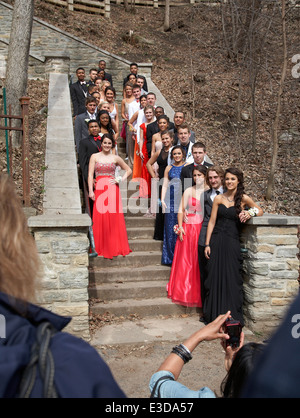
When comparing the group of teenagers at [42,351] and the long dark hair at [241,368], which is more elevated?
the group of teenagers at [42,351]

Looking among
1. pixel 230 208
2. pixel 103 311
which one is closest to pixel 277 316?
pixel 230 208

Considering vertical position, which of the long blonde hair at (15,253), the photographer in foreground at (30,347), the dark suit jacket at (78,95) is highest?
the dark suit jacket at (78,95)

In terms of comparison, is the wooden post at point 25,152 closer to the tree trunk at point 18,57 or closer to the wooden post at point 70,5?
the tree trunk at point 18,57

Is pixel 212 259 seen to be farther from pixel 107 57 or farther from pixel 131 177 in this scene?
pixel 107 57

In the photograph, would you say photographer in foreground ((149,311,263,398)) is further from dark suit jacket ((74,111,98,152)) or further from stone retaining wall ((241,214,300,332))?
dark suit jacket ((74,111,98,152))

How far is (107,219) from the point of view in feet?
24.0

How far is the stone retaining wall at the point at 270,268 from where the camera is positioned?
6.07 m

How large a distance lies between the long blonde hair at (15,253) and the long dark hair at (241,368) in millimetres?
810

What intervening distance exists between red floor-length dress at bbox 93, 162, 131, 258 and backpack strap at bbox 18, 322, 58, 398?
240 inches

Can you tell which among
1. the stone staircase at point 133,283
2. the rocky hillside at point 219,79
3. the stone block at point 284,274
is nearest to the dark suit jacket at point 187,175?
the stone staircase at point 133,283

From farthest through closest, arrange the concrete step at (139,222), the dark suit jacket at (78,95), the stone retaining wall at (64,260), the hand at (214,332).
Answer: the dark suit jacket at (78,95) → the concrete step at (139,222) → the stone retaining wall at (64,260) → the hand at (214,332)

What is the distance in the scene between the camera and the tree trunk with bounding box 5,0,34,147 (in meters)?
10.2

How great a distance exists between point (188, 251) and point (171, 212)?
35.8 inches

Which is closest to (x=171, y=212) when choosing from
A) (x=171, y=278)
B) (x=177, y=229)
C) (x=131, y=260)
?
(x=177, y=229)
